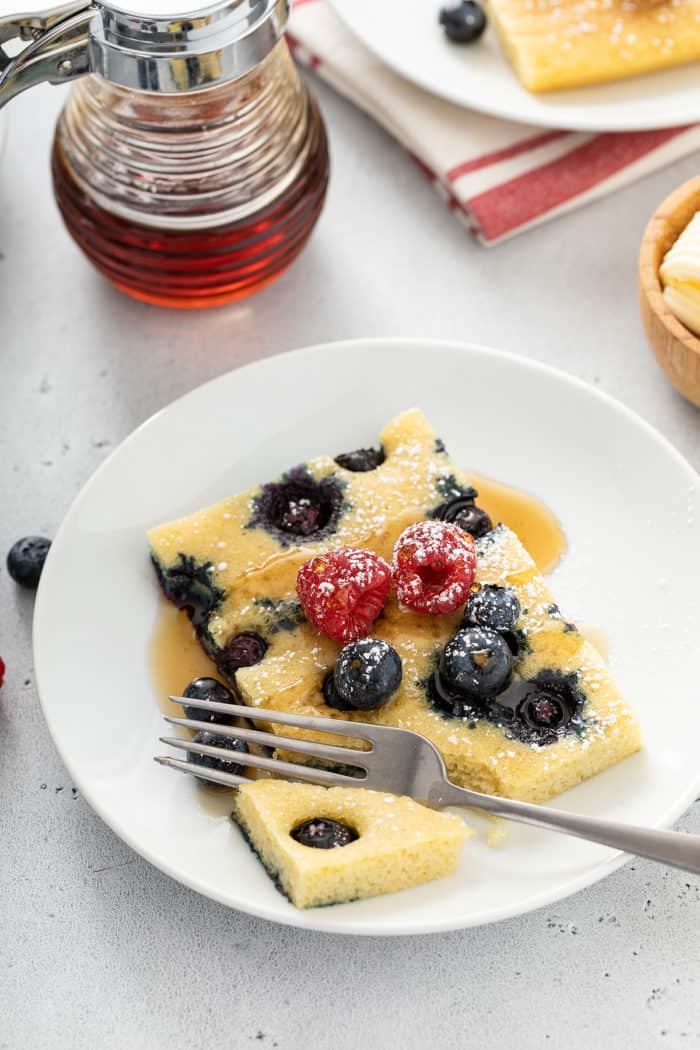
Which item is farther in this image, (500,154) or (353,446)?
(500,154)

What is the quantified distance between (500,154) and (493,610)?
1115 mm

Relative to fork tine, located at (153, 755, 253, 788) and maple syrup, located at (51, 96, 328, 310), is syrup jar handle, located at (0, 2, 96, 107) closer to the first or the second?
maple syrup, located at (51, 96, 328, 310)

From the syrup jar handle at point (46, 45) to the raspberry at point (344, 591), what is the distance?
81 centimetres

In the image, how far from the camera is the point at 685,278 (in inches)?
79.0

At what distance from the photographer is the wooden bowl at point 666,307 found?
204 centimetres

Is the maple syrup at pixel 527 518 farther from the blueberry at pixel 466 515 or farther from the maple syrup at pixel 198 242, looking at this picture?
the maple syrup at pixel 198 242

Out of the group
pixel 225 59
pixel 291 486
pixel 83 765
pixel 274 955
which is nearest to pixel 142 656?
pixel 83 765

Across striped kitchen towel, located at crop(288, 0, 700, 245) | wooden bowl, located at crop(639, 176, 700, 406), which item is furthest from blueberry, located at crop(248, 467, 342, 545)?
striped kitchen towel, located at crop(288, 0, 700, 245)

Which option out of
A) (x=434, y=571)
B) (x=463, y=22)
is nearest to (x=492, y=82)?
(x=463, y=22)

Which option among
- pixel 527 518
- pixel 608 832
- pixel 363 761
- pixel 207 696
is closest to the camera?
pixel 608 832

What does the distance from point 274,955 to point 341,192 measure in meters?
1.51

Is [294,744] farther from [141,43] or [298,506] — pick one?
[141,43]

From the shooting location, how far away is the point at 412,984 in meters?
1.71

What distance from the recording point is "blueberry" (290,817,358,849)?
5.25 ft
